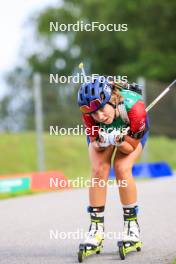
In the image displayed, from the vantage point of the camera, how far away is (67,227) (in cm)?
865

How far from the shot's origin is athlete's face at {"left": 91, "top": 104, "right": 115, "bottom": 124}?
20.1ft

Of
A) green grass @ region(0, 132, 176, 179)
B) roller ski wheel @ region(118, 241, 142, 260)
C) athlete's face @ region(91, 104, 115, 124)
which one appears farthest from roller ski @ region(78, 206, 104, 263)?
green grass @ region(0, 132, 176, 179)

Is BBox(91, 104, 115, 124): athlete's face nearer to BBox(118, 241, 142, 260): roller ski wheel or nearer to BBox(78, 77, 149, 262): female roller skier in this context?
BBox(78, 77, 149, 262): female roller skier

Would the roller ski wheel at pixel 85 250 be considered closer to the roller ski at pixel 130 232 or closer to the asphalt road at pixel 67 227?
the asphalt road at pixel 67 227

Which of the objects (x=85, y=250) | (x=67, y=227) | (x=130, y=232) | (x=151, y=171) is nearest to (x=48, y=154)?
(x=151, y=171)

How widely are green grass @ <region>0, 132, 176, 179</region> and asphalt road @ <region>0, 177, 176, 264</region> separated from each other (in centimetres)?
551

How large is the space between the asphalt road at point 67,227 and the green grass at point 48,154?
551cm

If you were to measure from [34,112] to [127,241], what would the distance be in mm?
11041

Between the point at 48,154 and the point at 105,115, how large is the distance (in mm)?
13697

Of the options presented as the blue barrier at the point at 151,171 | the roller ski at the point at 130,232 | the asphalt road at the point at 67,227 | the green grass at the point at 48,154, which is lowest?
the asphalt road at the point at 67,227

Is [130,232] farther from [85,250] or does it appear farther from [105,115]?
[105,115]

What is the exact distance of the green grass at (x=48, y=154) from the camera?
62.9 ft

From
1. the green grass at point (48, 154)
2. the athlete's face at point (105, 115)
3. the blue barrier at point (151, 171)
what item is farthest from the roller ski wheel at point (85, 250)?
the green grass at point (48, 154)

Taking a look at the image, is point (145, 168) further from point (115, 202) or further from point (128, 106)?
point (128, 106)
